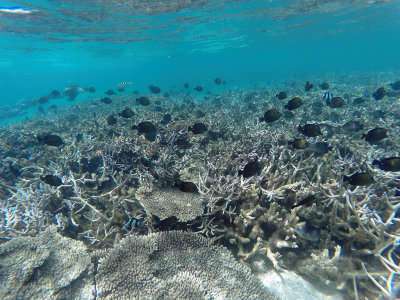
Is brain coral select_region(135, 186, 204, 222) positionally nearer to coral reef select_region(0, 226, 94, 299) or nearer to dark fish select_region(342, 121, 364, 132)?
coral reef select_region(0, 226, 94, 299)

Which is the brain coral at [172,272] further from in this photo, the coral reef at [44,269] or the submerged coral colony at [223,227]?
the coral reef at [44,269]

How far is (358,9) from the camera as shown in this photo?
28.1 metres

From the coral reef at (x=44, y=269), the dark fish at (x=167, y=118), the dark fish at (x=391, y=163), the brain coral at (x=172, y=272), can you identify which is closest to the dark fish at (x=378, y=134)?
the dark fish at (x=391, y=163)

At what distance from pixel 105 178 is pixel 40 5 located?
63.3 ft

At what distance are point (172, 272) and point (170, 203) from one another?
114 centimetres

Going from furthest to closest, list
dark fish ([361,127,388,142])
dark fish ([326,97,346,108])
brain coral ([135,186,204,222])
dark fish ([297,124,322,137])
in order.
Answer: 1. dark fish ([326,97,346,108])
2. dark fish ([297,124,322,137])
3. dark fish ([361,127,388,142])
4. brain coral ([135,186,204,222])

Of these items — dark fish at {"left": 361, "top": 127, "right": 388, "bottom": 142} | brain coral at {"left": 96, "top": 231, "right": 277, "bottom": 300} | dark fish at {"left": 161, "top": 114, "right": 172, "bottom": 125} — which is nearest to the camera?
brain coral at {"left": 96, "top": 231, "right": 277, "bottom": 300}

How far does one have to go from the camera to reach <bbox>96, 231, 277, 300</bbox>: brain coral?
8.34 feet

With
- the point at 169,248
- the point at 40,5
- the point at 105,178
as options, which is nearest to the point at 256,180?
the point at 169,248

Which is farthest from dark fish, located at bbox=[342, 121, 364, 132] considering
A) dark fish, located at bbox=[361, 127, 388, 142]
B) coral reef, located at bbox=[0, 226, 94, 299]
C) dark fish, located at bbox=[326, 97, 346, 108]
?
coral reef, located at bbox=[0, 226, 94, 299]

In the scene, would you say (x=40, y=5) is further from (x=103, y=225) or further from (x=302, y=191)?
(x=302, y=191)

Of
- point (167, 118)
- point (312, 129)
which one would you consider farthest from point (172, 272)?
point (167, 118)

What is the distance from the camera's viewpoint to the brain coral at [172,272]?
8.34ft

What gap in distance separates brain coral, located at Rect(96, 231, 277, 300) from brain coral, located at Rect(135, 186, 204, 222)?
1.31 ft
